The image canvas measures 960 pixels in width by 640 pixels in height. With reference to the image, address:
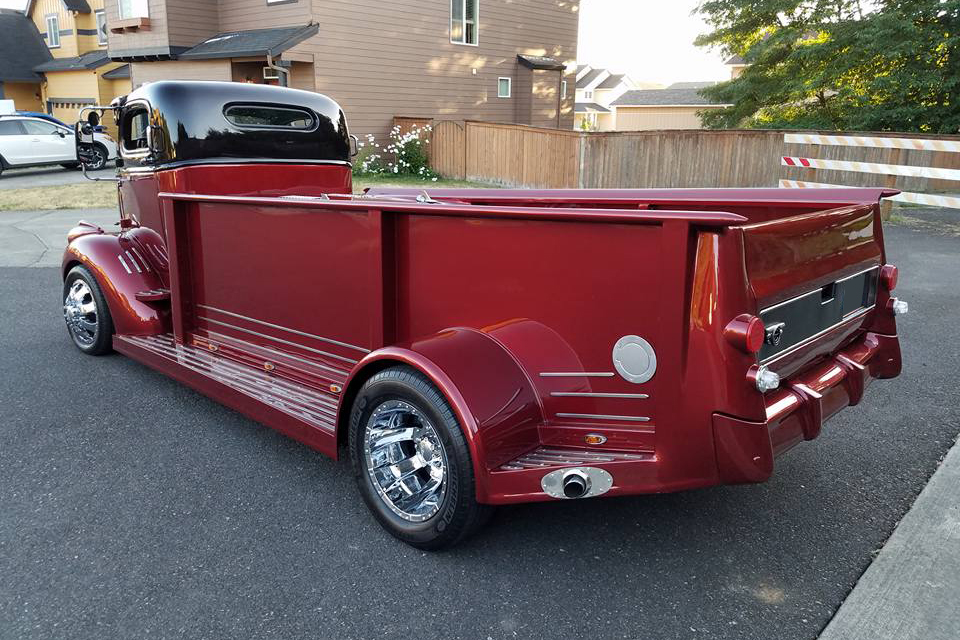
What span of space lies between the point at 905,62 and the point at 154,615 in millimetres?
19393

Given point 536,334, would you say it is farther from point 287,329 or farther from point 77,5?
point 77,5

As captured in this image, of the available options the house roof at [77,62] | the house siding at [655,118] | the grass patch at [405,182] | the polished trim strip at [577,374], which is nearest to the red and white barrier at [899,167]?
the grass patch at [405,182]

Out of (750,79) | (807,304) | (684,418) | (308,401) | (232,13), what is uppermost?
(232,13)

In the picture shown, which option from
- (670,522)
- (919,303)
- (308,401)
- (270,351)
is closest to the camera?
(670,522)

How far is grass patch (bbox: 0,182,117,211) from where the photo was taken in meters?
13.9

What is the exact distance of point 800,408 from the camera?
2.69 metres

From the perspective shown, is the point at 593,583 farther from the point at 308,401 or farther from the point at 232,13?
the point at 232,13

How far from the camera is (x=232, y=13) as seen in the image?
20172 millimetres

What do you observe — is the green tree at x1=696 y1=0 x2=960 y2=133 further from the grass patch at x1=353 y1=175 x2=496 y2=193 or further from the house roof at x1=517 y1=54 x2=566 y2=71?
the grass patch at x1=353 y1=175 x2=496 y2=193

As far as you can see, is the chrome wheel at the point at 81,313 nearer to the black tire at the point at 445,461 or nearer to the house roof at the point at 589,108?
the black tire at the point at 445,461

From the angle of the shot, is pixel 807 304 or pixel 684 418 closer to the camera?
pixel 684 418

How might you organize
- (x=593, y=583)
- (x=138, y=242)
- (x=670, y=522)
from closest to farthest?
(x=593, y=583) < (x=670, y=522) < (x=138, y=242)

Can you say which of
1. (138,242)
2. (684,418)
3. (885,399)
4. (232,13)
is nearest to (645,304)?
(684,418)

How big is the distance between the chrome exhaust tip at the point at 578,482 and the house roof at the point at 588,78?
3060 inches
